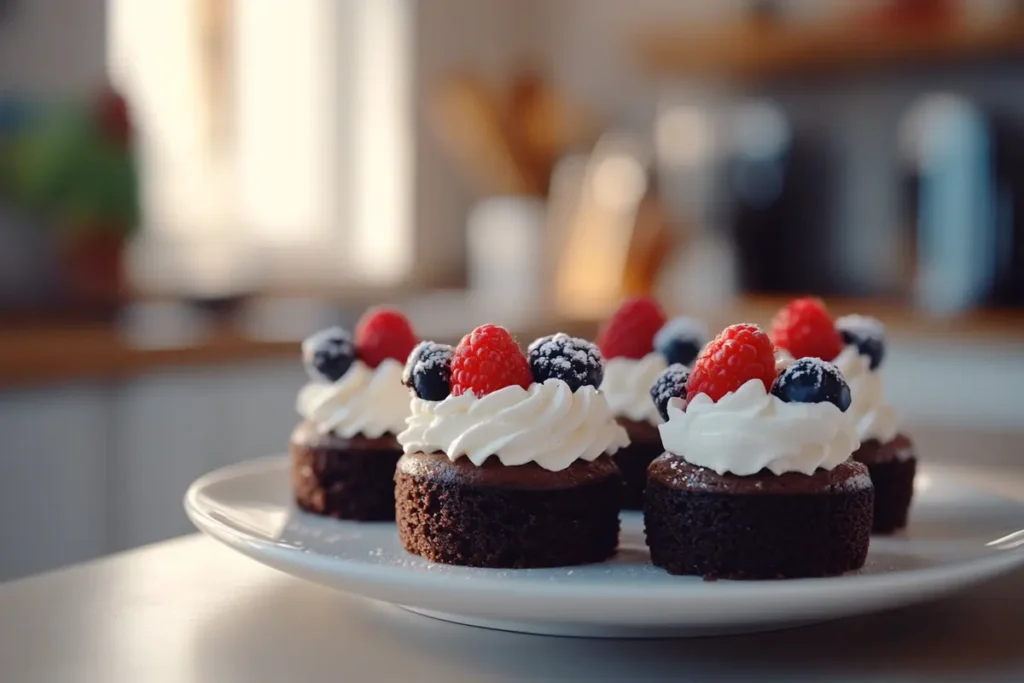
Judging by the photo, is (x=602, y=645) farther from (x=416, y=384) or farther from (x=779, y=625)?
(x=416, y=384)

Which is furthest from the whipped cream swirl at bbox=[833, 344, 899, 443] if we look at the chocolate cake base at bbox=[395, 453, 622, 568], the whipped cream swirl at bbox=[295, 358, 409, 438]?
the whipped cream swirl at bbox=[295, 358, 409, 438]

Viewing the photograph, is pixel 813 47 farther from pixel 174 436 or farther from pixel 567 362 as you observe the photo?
pixel 567 362

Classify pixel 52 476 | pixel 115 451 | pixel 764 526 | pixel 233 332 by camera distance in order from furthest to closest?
1. pixel 233 332
2. pixel 115 451
3. pixel 52 476
4. pixel 764 526

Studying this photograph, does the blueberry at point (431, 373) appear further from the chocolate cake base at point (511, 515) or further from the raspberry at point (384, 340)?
the raspberry at point (384, 340)

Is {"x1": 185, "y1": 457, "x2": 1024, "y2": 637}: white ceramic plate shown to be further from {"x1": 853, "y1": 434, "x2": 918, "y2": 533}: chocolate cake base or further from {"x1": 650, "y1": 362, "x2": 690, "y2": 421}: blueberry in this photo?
{"x1": 650, "y1": 362, "x2": 690, "y2": 421}: blueberry

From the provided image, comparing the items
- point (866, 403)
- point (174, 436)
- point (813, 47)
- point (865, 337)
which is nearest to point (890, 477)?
point (866, 403)
